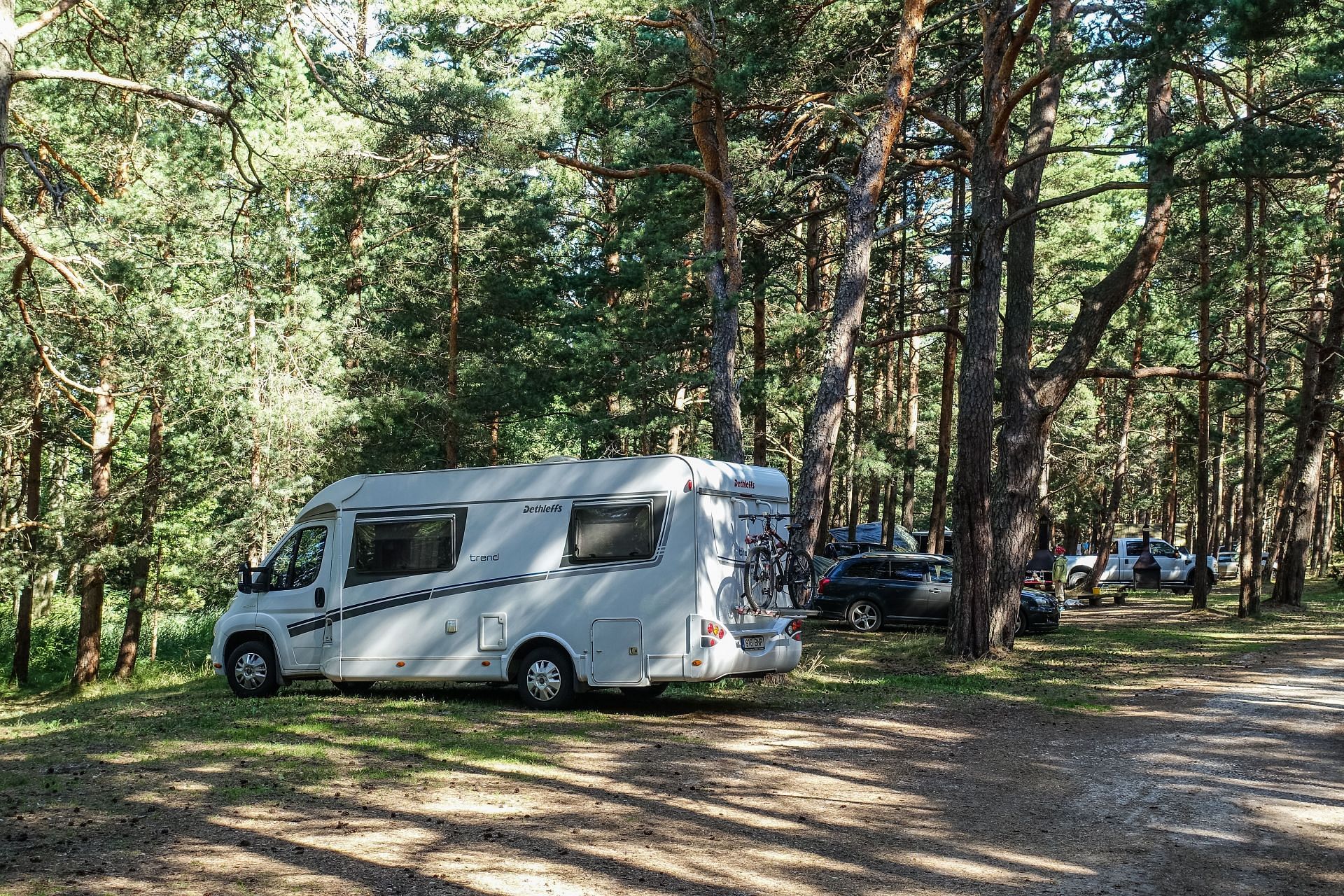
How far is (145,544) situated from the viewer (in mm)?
22609

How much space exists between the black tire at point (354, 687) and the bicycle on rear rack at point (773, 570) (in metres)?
5.07

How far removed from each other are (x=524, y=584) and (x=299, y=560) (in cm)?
314

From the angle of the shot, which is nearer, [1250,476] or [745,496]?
[745,496]

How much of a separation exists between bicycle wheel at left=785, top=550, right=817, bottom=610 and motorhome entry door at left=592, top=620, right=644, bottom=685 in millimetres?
1979

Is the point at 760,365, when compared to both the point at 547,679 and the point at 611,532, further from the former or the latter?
the point at 547,679

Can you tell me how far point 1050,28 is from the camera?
16641 mm

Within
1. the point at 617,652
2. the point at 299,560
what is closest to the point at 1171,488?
the point at 617,652

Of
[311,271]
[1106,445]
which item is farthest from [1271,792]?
[1106,445]

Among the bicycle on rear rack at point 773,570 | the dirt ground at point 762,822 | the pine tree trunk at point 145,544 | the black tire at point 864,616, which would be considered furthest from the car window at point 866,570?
the pine tree trunk at point 145,544

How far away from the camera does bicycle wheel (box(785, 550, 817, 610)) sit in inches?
514

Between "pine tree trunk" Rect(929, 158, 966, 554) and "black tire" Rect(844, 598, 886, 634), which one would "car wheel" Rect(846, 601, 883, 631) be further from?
"pine tree trunk" Rect(929, 158, 966, 554)

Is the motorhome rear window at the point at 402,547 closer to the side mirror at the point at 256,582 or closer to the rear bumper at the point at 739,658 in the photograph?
the side mirror at the point at 256,582

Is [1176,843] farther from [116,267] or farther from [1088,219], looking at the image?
[1088,219]

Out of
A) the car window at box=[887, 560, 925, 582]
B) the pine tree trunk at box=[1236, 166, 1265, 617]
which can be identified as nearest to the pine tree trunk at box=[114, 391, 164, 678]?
the car window at box=[887, 560, 925, 582]
